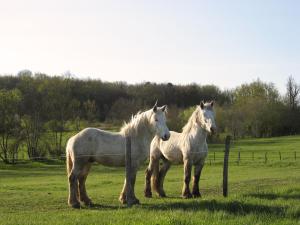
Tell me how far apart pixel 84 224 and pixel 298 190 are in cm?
789

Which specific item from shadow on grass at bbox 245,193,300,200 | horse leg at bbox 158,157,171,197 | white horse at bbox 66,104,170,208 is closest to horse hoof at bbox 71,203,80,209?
white horse at bbox 66,104,170,208

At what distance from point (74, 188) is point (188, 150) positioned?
3952mm

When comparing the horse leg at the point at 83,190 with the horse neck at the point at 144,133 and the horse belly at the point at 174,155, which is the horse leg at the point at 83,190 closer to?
the horse neck at the point at 144,133

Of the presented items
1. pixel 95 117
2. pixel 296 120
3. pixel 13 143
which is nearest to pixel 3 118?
pixel 13 143

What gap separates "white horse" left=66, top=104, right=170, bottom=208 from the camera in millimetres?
11859

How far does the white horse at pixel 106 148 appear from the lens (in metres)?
11.9

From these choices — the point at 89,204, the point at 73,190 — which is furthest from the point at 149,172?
the point at 73,190

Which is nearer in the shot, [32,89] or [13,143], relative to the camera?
[13,143]

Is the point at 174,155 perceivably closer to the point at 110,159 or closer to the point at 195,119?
the point at 195,119

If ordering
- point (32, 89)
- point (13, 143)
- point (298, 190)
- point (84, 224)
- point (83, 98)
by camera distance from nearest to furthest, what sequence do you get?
point (84, 224) < point (298, 190) < point (13, 143) < point (32, 89) < point (83, 98)

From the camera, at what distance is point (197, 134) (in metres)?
13.9

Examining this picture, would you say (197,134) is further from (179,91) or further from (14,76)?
(179,91)

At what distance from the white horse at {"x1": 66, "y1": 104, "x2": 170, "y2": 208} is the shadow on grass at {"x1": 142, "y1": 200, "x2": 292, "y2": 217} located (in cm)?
162

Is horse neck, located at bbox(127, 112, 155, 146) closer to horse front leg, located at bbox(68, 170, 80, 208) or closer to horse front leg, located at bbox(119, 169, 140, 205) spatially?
horse front leg, located at bbox(119, 169, 140, 205)
